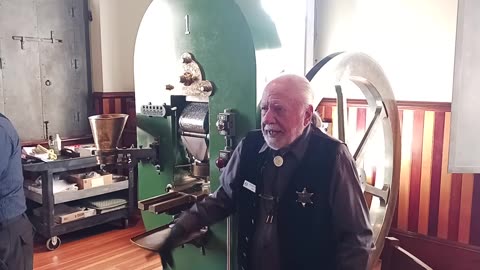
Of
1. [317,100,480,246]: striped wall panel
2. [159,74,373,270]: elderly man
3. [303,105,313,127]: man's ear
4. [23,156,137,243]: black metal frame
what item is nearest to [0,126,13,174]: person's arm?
[23,156,137,243]: black metal frame

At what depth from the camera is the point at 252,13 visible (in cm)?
189

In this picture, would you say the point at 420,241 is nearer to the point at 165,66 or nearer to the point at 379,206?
the point at 379,206

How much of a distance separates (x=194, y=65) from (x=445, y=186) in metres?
2.01

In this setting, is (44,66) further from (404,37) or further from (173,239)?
(404,37)

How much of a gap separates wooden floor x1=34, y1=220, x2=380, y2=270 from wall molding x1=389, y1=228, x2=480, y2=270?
301 mm

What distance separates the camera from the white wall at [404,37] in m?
2.91

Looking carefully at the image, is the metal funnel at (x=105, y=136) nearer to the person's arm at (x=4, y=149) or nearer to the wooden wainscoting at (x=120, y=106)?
the person's arm at (x=4, y=149)

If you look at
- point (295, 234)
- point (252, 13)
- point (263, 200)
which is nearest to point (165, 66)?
point (252, 13)

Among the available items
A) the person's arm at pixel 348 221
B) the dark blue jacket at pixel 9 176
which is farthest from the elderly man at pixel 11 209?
the person's arm at pixel 348 221

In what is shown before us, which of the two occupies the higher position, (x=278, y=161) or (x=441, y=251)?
(x=278, y=161)

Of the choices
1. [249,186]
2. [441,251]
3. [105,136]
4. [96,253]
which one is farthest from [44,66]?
[441,251]

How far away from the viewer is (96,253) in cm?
348

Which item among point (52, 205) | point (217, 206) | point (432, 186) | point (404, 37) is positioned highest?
point (404, 37)

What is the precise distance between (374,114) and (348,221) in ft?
4.03
